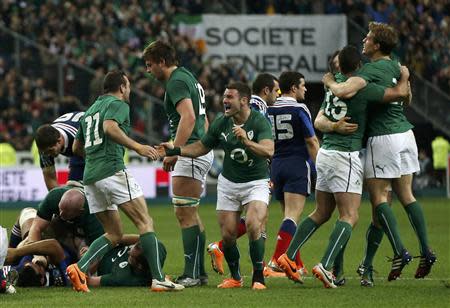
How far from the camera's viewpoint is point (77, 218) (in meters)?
12.5

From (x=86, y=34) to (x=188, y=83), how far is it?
20711 millimetres

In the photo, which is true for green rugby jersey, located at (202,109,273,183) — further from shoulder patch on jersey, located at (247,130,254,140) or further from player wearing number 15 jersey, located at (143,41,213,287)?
player wearing number 15 jersey, located at (143,41,213,287)

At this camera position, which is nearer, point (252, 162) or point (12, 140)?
point (252, 162)

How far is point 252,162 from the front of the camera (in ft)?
38.9

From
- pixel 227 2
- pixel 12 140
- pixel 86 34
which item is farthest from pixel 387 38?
pixel 227 2

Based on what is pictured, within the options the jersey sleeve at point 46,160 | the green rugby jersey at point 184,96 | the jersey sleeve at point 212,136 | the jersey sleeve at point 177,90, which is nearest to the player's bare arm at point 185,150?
the jersey sleeve at point 212,136

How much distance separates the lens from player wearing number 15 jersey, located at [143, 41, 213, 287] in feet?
39.2

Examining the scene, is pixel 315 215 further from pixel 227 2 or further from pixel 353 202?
pixel 227 2

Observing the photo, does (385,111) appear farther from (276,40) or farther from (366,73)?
(276,40)

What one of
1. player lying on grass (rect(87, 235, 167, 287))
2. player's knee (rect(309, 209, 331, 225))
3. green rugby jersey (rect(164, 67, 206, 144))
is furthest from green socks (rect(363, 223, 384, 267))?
player lying on grass (rect(87, 235, 167, 287))

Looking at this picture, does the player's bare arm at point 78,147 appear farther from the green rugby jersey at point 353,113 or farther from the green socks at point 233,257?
the green rugby jersey at point 353,113

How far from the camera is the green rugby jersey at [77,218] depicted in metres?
12.6

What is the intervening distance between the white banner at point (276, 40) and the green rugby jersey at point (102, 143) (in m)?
23.7

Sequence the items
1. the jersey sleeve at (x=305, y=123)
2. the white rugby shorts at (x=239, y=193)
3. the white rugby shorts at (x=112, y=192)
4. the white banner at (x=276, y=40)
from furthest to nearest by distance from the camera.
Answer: the white banner at (x=276, y=40) < the jersey sleeve at (x=305, y=123) < the white rugby shorts at (x=239, y=193) < the white rugby shorts at (x=112, y=192)
